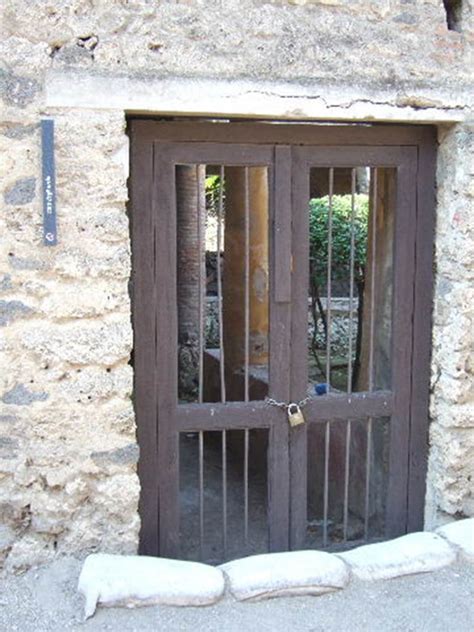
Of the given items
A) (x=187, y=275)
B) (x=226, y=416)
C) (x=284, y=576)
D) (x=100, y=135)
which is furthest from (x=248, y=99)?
(x=187, y=275)

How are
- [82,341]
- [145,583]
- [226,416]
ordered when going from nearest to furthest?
1. [145,583]
2. [82,341]
3. [226,416]

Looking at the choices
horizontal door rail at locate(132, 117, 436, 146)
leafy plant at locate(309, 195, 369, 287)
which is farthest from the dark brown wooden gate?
leafy plant at locate(309, 195, 369, 287)

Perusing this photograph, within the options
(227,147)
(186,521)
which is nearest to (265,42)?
(227,147)

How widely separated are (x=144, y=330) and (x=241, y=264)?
334 centimetres

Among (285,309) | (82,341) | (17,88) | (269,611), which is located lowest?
(269,611)

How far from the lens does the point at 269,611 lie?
312cm

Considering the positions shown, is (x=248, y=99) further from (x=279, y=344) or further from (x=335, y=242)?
(x=335, y=242)

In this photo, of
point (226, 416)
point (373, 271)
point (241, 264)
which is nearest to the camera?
point (226, 416)

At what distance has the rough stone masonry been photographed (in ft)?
10.5

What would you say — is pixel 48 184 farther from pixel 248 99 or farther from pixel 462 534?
pixel 462 534

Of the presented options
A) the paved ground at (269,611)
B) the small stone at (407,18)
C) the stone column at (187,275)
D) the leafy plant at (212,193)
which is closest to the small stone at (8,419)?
the paved ground at (269,611)

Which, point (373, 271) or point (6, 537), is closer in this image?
point (6, 537)

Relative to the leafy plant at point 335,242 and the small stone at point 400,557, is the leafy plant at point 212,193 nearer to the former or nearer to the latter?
the leafy plant at point 335,242

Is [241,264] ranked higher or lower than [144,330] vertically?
higher
